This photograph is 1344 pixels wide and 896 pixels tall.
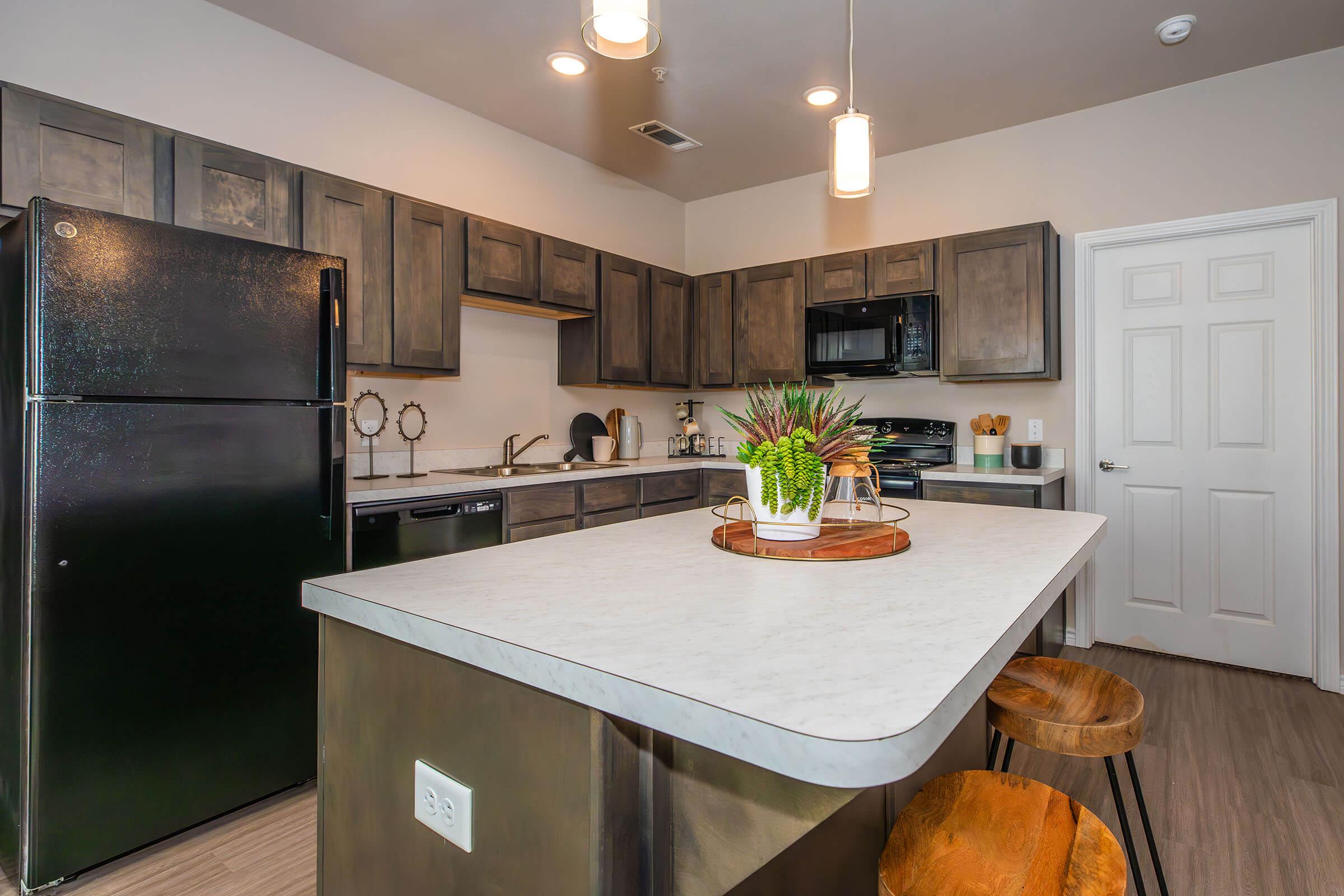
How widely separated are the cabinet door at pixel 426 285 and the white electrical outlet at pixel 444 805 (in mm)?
2307

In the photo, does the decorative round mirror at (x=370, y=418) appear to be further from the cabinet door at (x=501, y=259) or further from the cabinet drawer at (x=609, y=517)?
the cabinet drawer at (x=609, y=517)

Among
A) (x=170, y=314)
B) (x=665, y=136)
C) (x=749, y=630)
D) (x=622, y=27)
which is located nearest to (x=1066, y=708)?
(x=749, y=630)

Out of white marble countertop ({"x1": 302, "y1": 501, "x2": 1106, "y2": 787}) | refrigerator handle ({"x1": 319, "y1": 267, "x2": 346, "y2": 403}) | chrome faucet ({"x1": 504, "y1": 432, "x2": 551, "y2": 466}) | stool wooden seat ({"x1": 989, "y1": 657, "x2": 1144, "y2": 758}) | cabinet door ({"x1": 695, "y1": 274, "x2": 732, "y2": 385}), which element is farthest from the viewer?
cabinet door ({"x1": 695, "y1": 274, "x2": 732, "y2": 385})

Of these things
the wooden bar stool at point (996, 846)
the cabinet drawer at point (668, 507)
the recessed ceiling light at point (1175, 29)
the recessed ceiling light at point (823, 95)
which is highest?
the recessed ceiling light at point (823, 95)

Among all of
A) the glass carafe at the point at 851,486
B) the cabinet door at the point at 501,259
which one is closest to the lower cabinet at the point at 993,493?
the glass carafe at the point at 851,486

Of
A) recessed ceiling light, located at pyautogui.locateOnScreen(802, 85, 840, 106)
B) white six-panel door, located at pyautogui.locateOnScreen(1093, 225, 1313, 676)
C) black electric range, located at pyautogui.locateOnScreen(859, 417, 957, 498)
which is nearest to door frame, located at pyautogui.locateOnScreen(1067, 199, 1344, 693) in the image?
white six-panel door, located at pyautogui.locateOnScreen(1093, 225, 1313, 676)

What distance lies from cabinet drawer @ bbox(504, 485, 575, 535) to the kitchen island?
177 centimetres

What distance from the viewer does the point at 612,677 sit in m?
Result: 0.72

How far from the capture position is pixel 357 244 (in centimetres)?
285

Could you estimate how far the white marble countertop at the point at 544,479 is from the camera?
261cm

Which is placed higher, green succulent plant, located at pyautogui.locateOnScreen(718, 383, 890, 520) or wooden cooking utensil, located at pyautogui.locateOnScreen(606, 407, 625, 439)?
wooden cooking utensil, located at pyautogui.locateOnScreen(606, 407, 625, 439)

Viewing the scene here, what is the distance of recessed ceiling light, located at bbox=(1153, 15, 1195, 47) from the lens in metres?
2.75

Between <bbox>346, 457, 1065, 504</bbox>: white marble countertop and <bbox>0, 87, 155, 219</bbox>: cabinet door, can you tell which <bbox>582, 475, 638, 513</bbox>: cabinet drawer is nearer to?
<bbox>346, 457, 1065, 504</bbox>: white marble countertop

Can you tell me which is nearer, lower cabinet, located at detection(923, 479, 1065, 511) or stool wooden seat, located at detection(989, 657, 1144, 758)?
stool wooden seat, located at detection(989, 657, 1144, 758)
